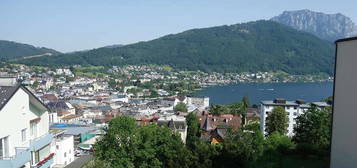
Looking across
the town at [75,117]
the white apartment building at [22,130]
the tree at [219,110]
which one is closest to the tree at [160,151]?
A: the town at [75,117]

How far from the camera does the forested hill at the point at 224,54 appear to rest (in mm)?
157875

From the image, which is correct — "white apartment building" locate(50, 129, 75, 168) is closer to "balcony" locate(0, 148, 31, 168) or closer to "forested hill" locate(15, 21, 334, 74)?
"balcony" locate(0, 148, 31, 168)

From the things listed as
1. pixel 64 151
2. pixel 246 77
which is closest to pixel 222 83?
pixel 246 77

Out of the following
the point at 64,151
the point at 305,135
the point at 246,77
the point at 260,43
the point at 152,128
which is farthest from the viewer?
the point at 260,43

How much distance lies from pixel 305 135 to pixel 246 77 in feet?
421

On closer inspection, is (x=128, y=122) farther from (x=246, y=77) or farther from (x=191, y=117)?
(x=246, y=77)

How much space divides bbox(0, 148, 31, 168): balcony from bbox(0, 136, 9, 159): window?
0.12 meters

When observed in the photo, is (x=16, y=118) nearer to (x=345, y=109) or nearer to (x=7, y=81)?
(x=7, y=81)

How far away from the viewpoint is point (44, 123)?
645cm

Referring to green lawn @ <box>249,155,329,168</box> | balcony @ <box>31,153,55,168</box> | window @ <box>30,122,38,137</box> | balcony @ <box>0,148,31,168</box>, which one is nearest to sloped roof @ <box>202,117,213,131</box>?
green lawn @ <box>249,155,329,168</box>

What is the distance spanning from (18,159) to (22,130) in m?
0.57

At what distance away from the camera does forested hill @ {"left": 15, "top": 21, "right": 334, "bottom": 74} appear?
6216 inches

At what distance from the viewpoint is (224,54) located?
564 feet

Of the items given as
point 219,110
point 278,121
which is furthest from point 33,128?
point 219,110
